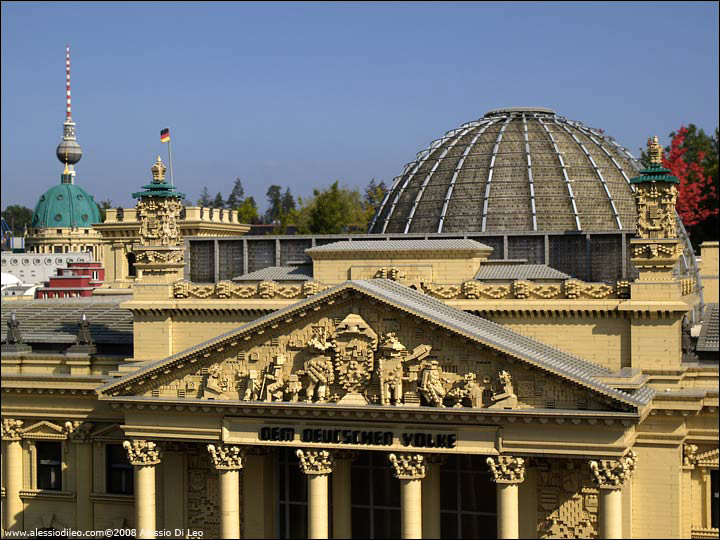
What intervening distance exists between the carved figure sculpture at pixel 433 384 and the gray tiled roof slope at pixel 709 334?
1242cm

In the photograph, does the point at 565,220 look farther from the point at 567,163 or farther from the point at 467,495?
the point at 467,495

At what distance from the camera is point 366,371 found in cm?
5488

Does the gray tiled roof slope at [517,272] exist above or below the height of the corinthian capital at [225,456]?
above

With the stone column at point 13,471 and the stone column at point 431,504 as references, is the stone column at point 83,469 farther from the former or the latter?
the stone column at point 431,504

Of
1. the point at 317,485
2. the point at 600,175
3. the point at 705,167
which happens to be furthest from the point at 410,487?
the point at 705,167

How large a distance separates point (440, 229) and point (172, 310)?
59.0ft

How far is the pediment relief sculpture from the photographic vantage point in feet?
173

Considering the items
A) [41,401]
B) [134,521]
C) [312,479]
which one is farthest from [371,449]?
[41,401]

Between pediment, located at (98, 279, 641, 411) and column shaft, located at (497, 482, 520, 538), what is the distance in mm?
3670

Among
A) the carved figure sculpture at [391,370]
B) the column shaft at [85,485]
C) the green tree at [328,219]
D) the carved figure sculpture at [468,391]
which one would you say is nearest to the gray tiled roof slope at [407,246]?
the carved figure sculpture at [391,370]

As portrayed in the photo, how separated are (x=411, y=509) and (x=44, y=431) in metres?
22.1

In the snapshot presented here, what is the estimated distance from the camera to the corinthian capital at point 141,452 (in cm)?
5916

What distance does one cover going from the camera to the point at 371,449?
181 ft

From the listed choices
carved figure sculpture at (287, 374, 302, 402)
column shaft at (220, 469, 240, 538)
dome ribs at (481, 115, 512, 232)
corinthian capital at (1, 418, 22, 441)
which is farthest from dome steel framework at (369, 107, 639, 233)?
corinthian capital at (1, 418, 22, 441)
